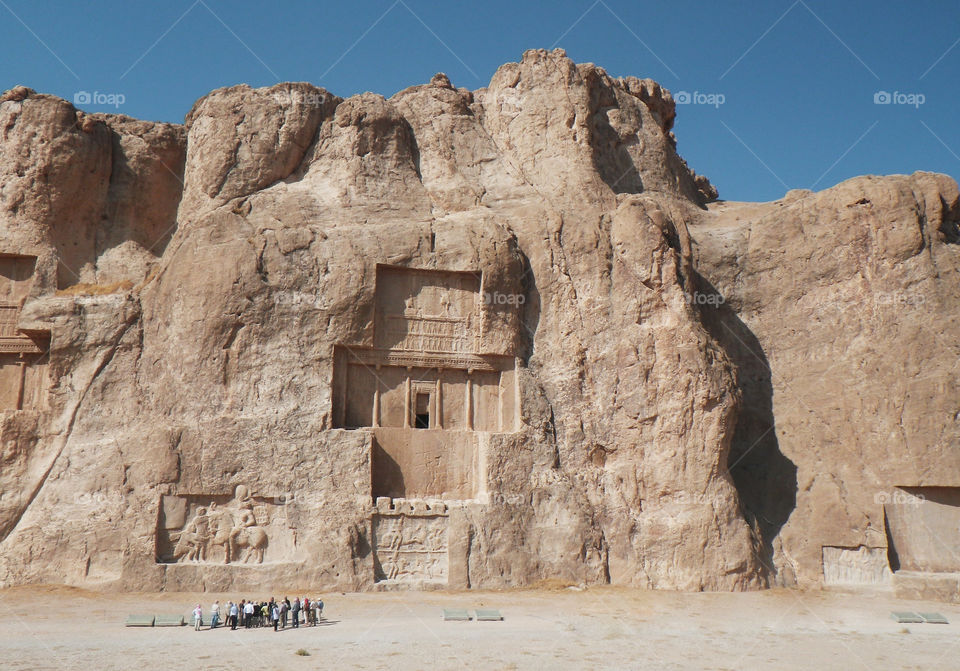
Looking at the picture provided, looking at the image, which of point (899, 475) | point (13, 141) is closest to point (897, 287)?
point (899, 475)

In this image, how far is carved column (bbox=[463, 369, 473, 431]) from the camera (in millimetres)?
22750

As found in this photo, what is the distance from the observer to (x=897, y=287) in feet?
73.7

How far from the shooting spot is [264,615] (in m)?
16.9

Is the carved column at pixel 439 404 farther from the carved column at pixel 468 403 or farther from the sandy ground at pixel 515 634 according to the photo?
the sandy ground at pixel 515 634

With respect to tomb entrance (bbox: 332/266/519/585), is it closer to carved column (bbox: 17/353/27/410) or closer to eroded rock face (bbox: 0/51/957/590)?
eroded rock face (bbox: 0/51/957/590)

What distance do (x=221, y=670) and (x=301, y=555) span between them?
7176mm

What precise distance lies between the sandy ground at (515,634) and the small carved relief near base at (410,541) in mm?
767

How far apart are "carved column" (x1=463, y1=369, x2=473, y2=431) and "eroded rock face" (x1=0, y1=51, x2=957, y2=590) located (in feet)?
0.19

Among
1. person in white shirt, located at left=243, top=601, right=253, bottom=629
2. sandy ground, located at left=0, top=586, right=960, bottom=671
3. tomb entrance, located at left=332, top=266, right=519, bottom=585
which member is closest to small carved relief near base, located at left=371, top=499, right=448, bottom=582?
tomb entrance, located at left=332, top=266, right=519, bottom=585

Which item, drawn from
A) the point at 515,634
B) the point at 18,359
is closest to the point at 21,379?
the point at 18,359

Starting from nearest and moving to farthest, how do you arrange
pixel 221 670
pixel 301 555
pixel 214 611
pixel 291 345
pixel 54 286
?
1. pixel 221 670
2. pixel 214 611
3. pixel 301 555
4. pixel 291 345
5. pixel 54 286

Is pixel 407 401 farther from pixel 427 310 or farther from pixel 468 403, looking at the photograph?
pixel 427 310

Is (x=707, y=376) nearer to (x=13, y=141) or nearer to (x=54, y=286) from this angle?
(x=54, y=286)

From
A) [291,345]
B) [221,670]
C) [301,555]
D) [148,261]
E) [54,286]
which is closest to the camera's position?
[221,670]
